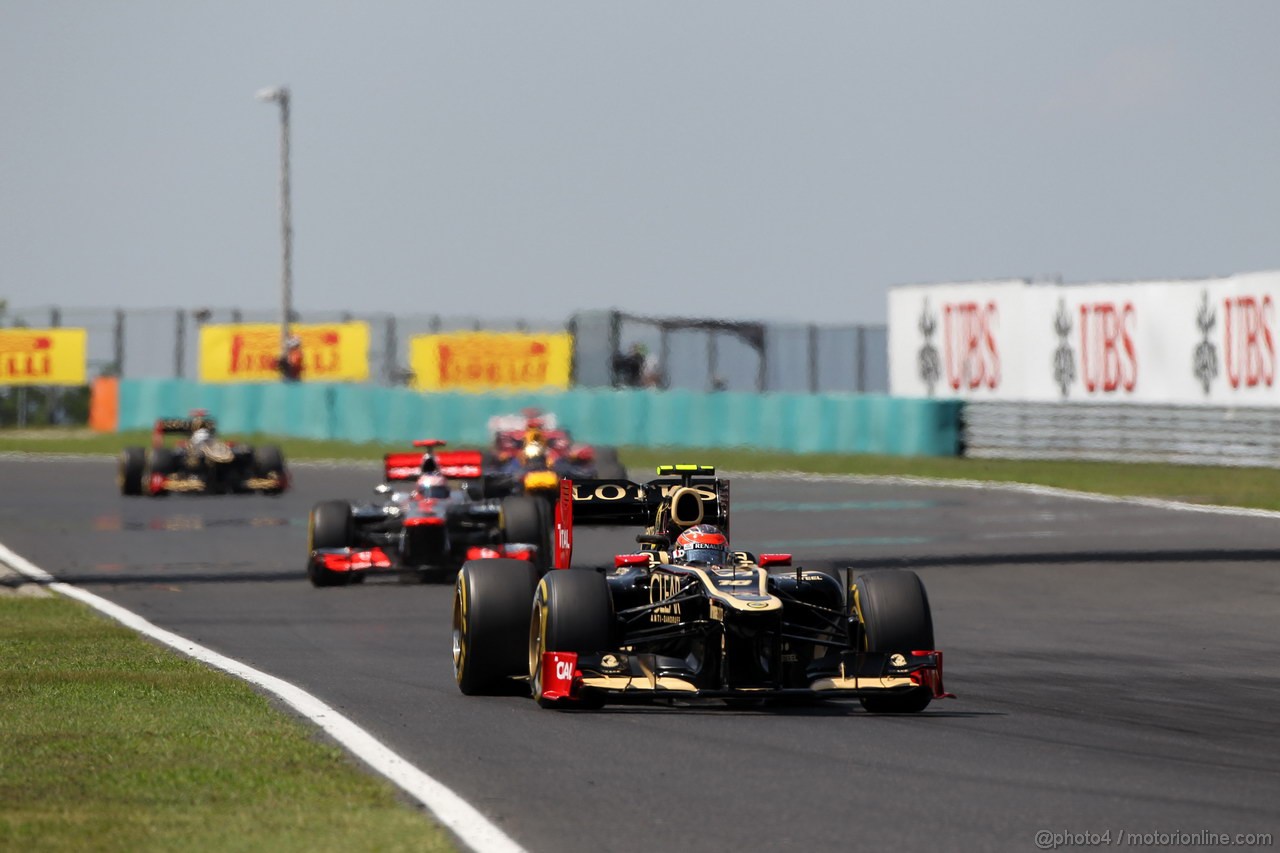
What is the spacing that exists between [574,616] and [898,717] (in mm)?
1640

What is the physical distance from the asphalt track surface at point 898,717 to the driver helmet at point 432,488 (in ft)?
3.56

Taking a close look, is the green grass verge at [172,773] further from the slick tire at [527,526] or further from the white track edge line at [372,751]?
the slick tire at [527,526]

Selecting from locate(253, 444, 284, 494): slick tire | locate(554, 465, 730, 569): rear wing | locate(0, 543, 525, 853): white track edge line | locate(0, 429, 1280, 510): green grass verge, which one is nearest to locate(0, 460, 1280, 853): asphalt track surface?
locate(0, 543, 525, 853): white track edge line

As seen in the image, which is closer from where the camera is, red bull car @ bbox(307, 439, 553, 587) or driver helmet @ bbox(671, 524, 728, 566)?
driver helmet @ bbox(671, 524, 728, 566)

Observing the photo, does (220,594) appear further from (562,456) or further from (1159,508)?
(1159,508)

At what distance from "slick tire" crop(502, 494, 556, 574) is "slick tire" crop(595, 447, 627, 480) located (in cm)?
761

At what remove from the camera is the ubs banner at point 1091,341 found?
38.1 m

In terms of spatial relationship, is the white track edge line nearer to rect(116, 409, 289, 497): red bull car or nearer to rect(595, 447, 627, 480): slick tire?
rect(595, 447, 627, 480): slick tire

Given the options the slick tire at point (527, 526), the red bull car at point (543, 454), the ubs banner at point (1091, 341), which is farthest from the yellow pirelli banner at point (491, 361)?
the slick tire at point (527, 526)

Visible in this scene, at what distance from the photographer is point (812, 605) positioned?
37.5 ft

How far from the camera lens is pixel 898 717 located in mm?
10719

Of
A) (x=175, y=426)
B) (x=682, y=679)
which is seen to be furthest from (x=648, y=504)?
(x=175, y=426)

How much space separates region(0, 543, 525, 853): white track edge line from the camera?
7.34m

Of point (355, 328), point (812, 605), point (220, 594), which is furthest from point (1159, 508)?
point (355, 328)
